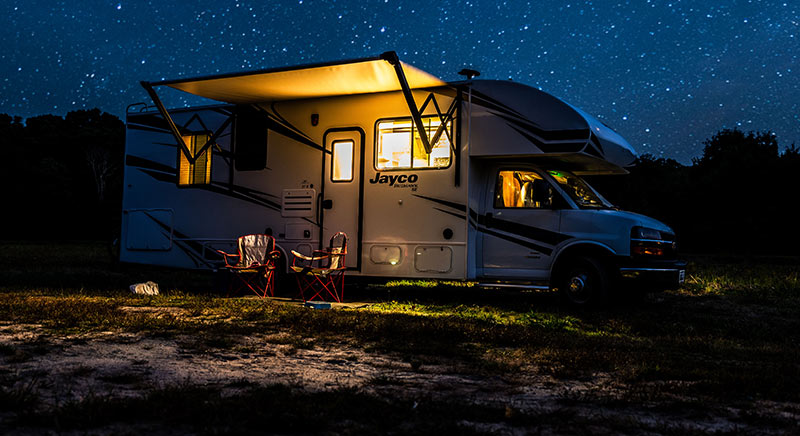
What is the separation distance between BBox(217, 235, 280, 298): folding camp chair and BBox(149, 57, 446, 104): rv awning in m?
2.15

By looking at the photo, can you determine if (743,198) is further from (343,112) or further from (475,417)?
(475,417)

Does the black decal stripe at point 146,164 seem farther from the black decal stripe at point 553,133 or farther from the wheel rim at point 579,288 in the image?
the wheel rim at point 579,288

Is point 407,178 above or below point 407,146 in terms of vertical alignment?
below

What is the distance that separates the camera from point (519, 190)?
351 inches

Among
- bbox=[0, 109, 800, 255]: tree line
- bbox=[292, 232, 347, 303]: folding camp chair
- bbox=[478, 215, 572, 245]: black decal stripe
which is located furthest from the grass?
bbox=[0, 109, 800, 255]: tree line

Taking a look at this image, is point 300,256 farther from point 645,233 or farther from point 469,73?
Answer: point 645,233

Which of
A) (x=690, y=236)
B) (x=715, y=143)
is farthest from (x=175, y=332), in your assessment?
(x=715, y=143)

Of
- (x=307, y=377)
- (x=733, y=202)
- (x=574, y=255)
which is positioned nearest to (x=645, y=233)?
(x=574, y=255)

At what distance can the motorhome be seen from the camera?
27.7 ft

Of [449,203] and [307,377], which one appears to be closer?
[307,377]

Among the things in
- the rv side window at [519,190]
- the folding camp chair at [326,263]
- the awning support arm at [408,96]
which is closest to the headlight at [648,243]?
the rv side window at [519,190]

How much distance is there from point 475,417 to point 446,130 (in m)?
5.94

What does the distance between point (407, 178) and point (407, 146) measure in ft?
1.52

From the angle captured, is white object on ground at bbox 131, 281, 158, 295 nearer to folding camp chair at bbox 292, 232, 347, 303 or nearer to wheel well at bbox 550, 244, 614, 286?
folding camp chair at bbox 292, 232, 347, 303
